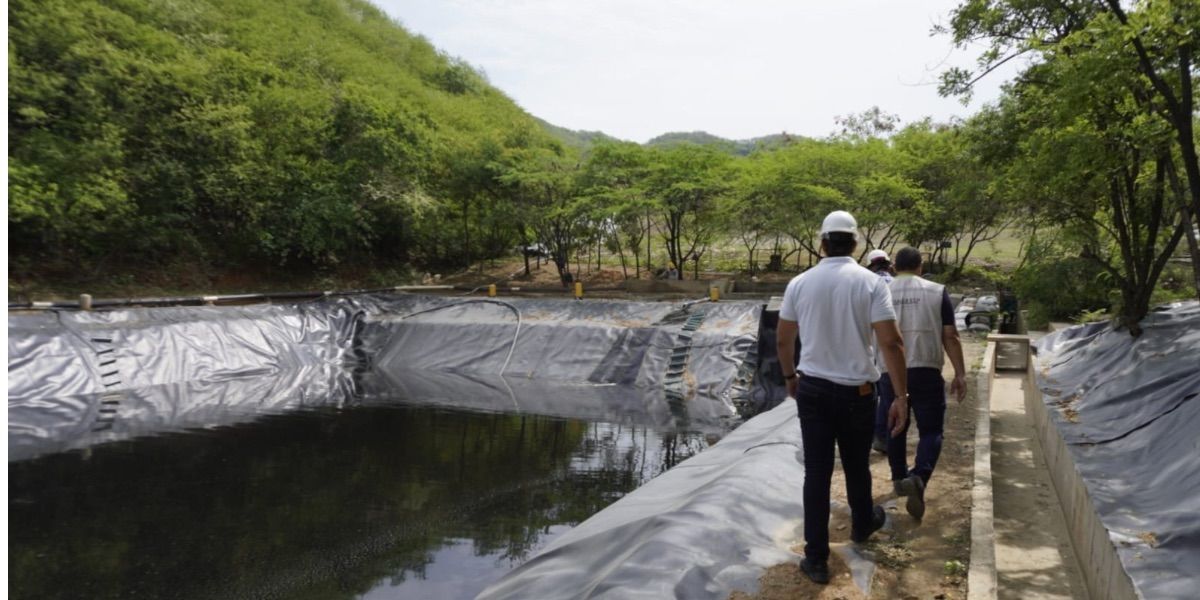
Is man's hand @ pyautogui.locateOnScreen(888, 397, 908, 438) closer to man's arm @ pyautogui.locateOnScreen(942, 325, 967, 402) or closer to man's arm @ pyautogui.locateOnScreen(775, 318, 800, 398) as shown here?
man's arm @ pyautogui.locateOnScreen(775, 318, 800, 398)

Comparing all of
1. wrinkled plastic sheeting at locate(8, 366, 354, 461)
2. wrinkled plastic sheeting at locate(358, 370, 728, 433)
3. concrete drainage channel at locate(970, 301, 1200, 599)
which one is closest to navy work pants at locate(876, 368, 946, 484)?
concrete drainage channel at locate(970, 301, 1200, 599)

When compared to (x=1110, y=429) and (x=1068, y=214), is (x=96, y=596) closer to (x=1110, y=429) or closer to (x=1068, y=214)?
(x=1110, y=429)

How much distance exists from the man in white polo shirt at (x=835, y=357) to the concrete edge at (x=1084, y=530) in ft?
3.97

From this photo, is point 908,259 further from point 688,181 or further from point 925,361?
point 688,181

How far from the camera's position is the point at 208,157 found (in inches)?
679

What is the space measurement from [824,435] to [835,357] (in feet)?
1.04

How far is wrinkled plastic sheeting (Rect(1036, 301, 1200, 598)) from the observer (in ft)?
10.0

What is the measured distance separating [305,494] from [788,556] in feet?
15.1

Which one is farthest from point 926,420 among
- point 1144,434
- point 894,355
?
point 1144,434

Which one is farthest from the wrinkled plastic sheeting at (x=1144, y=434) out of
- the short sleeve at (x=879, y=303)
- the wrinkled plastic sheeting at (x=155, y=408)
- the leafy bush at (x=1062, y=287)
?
the wrinkled plastic sheeting at (x=155, y=408)

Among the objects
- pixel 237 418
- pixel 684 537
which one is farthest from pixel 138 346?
pixel 684 537

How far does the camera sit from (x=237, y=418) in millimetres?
9289

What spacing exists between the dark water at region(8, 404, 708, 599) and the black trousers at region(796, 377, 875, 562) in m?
2.29

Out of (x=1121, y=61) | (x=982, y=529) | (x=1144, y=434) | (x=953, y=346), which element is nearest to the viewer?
(x=982, y=529)
